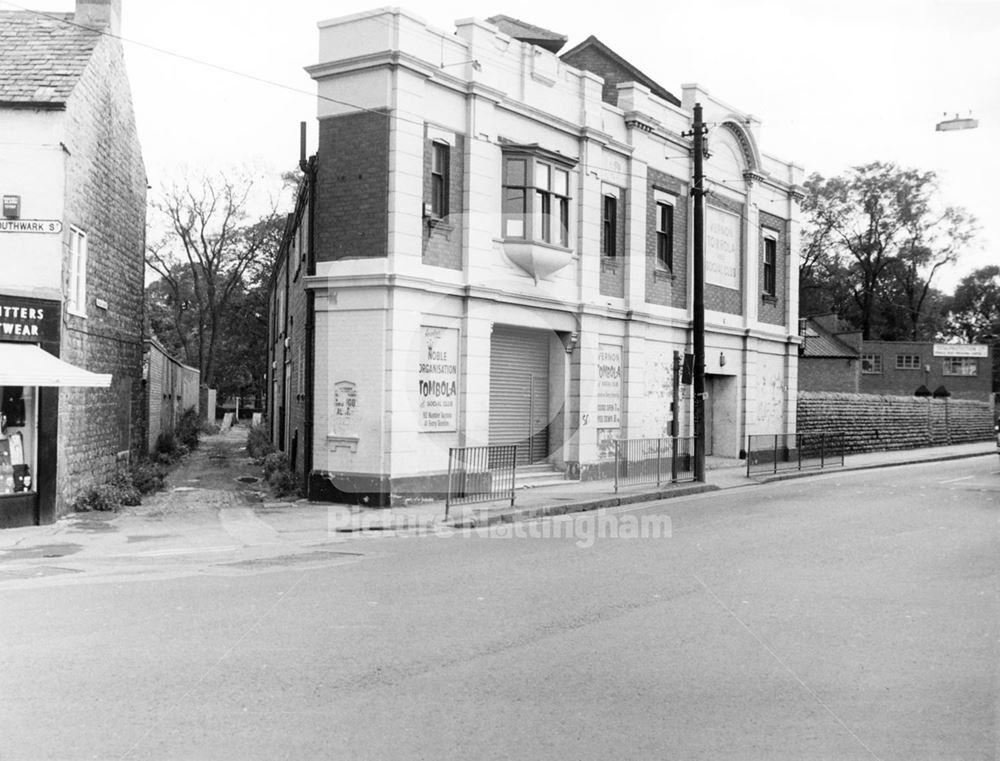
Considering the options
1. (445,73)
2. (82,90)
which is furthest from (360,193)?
(82,90)

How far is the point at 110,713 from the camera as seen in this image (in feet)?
Result: 17.9

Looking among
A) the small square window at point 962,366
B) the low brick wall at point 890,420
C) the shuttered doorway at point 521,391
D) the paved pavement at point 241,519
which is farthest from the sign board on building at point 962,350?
the shuttered doorway at point 521,391

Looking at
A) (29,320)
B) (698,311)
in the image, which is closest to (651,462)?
(698,311)

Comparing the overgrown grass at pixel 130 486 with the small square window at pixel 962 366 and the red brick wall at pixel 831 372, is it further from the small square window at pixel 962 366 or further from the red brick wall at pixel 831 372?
the small square window at pixel 962 366

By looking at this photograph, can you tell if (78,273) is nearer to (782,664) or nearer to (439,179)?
(439,179)

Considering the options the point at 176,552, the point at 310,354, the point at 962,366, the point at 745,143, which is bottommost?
the point at 176,552

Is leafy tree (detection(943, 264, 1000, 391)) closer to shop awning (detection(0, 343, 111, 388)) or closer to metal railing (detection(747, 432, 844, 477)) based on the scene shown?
metal railing (detection(747, 432, 844, 477))

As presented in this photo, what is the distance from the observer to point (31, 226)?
13875 millimetres

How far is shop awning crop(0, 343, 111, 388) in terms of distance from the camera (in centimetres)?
1241

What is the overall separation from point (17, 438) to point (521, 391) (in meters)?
10.2

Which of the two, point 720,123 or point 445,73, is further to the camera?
point 720,123

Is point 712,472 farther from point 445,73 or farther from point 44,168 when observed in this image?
point 44,168

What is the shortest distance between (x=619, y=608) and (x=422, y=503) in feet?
27.9

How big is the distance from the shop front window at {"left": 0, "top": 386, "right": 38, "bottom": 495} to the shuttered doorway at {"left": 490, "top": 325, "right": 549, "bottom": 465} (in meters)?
8.84
